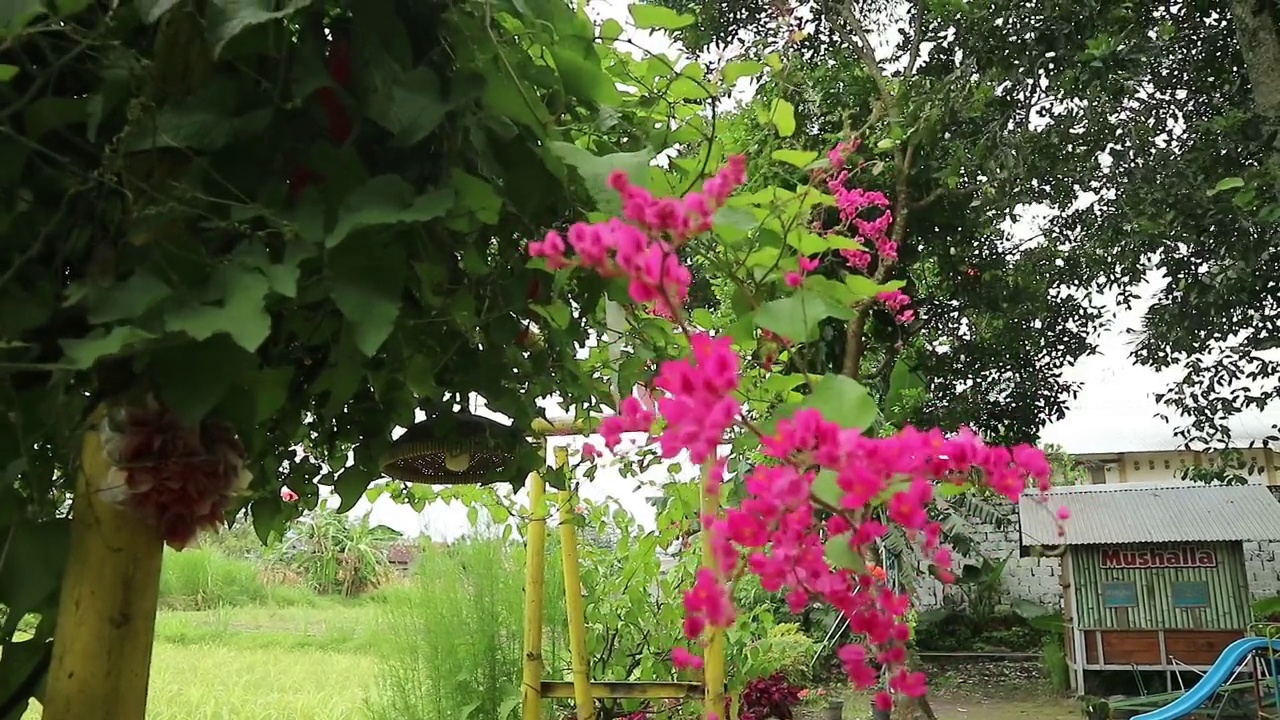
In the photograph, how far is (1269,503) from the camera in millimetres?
5152

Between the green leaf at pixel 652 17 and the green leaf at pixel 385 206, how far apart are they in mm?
214

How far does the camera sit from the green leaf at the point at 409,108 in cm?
45

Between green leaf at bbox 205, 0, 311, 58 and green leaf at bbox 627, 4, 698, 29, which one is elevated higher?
green leaf at bbox 627, 4, 698, 29

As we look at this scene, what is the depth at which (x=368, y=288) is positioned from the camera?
1.45 ft

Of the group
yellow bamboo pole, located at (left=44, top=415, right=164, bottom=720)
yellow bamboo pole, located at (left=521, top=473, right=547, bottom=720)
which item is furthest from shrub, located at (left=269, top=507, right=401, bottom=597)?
yellow bamboo pole, located at (left=44, top=415, right=164, bottom=720)

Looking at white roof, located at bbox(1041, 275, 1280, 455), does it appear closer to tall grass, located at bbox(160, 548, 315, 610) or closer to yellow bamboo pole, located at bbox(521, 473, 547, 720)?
yellow bamboo pole, located at bbox(521, 473, 547, 720)

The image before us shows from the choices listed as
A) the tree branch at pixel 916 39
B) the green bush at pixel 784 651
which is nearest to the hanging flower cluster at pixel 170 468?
the green bush at pixel 784 651

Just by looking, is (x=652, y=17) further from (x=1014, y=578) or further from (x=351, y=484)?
(x=1014, y=578)

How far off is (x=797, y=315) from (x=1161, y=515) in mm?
5690

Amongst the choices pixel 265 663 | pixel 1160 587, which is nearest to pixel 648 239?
pixel 265 663

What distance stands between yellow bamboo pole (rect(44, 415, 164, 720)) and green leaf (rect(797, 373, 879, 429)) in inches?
14.8

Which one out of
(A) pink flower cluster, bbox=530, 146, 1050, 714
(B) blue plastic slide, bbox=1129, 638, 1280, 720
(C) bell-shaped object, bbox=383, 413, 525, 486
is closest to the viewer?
(A) pink flower cluster, bbox=530, 146, 1050, 714

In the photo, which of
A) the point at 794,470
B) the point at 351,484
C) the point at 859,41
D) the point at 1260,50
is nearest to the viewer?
the point at 794,470

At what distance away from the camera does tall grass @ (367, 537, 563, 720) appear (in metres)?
2.20
